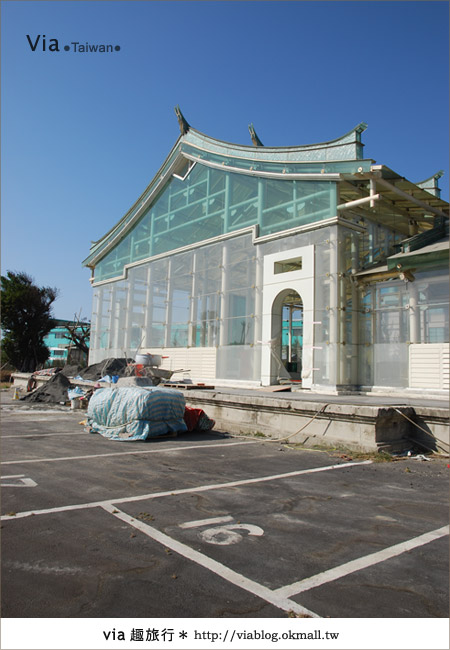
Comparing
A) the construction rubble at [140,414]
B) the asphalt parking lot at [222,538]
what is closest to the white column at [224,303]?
the construction rubble at [140,414]

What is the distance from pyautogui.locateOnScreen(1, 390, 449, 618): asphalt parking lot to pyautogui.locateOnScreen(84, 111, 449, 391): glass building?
695cm

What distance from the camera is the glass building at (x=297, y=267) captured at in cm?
1408

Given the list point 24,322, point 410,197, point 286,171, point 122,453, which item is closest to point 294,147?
point 286,171

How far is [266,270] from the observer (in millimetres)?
17797

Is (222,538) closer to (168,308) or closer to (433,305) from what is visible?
(433,305)

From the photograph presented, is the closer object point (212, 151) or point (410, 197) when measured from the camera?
point (410, 197)

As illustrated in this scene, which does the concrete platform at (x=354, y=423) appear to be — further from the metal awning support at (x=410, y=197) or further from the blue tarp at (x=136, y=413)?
the metal awning support at (x=410, y=197)

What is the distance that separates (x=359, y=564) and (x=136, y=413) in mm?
7639

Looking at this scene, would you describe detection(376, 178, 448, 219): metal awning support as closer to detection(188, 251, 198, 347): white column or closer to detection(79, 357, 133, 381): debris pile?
detection(188, 251, 198, 347): white column

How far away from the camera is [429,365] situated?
13.3 m

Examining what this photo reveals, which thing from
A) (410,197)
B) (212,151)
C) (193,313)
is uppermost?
(212,151)

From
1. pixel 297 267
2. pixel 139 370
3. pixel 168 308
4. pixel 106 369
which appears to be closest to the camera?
pixel 297 267

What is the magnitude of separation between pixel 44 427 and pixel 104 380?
778 cm

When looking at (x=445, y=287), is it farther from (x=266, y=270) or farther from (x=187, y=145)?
(x=187, y=145)
